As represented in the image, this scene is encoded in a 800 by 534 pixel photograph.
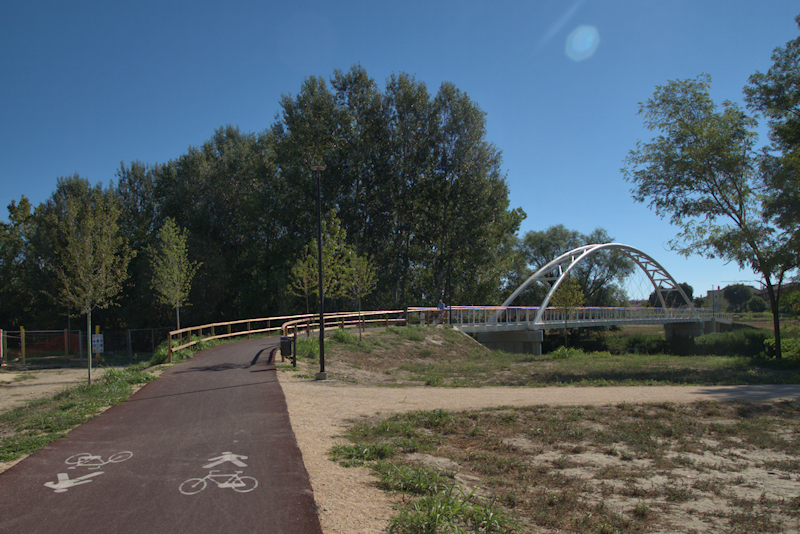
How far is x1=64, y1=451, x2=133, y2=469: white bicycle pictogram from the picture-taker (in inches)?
255

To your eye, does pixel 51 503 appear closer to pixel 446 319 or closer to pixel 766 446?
pixel 766 446

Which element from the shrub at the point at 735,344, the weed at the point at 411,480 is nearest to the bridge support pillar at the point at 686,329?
the shrub at the point at 735,344

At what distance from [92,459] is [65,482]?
3.24ft

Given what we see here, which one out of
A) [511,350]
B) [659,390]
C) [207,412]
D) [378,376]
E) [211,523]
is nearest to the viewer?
[211,523]

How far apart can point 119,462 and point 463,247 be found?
37776 millimetres

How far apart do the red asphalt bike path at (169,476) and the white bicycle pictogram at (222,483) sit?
0.01 meters

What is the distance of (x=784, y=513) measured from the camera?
5391 millimetres

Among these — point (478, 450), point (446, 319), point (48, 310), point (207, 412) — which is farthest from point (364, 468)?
point (48, 310)

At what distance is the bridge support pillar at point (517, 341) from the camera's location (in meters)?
39.2

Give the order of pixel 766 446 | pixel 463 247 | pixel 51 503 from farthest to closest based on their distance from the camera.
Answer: pixel 463 247 → pixel 766 446 → pixel 51 503

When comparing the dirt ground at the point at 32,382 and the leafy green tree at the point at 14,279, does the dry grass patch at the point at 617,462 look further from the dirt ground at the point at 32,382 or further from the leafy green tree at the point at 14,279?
the leafy green tree at the point at 14,279

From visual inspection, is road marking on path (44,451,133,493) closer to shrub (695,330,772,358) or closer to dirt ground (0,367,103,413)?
dirt ground (0,367,103,413)

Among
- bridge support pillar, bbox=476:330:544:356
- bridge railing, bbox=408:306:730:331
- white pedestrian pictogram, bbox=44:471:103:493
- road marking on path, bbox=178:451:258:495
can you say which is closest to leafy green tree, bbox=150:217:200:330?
bridge railing, bbox=408:306:730:331

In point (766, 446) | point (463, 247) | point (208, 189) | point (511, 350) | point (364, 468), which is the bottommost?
point (511, 350)
